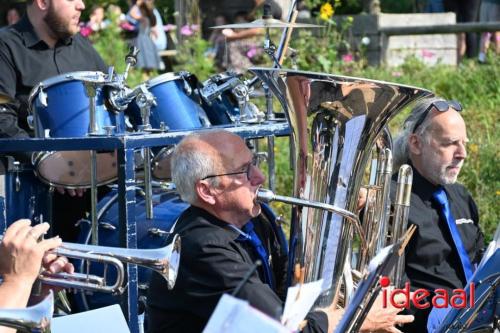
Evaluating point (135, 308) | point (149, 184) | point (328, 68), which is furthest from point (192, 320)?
point (328, 68)

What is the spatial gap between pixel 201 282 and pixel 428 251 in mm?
1267

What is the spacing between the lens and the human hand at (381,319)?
11.0 ft

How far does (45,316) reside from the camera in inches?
98.2

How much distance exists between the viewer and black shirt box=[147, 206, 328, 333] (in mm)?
3186

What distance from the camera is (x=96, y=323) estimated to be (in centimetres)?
313

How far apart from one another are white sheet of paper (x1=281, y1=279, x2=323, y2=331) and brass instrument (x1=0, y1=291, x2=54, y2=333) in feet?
1.93

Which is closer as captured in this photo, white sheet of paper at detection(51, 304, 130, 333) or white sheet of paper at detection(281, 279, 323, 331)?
white sheet of paper at detection(281, 279, 323, 331)

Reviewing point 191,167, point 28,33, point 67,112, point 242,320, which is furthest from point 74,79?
point 242,320

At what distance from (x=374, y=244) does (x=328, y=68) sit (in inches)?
211

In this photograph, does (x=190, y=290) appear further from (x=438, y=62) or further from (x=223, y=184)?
(x=438, y=62)

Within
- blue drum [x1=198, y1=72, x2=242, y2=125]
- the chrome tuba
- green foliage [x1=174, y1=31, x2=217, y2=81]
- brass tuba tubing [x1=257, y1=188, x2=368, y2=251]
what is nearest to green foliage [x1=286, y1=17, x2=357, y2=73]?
green foliage [x1=174, y1=31, x2=217, y2=81]

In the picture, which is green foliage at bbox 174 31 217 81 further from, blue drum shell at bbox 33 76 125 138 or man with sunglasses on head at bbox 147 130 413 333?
man with sunglasses on head at bbox 147 130 413 333

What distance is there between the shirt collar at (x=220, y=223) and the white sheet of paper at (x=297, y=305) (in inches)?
29.1

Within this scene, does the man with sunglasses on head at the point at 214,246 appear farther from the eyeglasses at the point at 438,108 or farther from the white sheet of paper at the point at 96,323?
the eyeglasses at the point at 438,108
